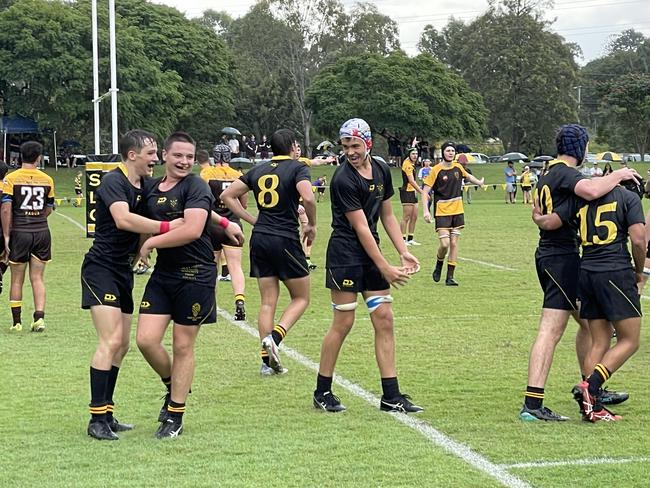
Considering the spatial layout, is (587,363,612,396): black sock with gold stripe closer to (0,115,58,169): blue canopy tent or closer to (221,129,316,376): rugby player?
(221,129,316,376): rugby player

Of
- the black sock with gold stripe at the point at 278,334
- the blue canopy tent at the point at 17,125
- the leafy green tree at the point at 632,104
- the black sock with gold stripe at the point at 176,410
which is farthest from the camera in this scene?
the leafy green tree at the point at 632,104

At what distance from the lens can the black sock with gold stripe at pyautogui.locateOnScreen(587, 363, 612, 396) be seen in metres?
6.89

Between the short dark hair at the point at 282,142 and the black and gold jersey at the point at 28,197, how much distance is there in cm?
334

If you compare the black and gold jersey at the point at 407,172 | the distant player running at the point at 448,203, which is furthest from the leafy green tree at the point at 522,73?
the distant player running at the point at 448,203

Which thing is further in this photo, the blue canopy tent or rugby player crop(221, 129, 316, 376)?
the blue canopy tent

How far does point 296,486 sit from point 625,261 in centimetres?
298

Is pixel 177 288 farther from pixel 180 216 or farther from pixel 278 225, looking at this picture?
pixel 278 225

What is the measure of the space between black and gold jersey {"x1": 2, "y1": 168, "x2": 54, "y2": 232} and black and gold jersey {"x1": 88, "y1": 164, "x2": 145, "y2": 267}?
4.45 m

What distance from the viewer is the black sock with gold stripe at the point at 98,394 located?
21.9 feet

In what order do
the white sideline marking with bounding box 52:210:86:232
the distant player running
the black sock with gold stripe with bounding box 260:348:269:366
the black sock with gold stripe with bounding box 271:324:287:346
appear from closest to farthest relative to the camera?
the black sock with gold stripe with bounding box 260:348:269:366 < the black sock with gold stripe with bounding box 271:324:287:346 < the distant player running < the white sideline marking with bounding box 52:210:86:232

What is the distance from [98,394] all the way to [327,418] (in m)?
1.65

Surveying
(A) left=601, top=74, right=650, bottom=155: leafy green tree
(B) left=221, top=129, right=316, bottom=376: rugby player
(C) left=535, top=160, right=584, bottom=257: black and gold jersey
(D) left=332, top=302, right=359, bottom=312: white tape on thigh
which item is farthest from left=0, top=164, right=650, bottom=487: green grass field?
(A) left=601, top=74, right=650, bottom=155: leafy green tree

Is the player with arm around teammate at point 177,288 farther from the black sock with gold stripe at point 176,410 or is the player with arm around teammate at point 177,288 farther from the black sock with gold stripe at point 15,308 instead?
the black sock with gold stripe at point 15,308

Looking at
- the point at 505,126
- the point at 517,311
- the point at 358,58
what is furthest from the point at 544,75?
the point at 517,311
